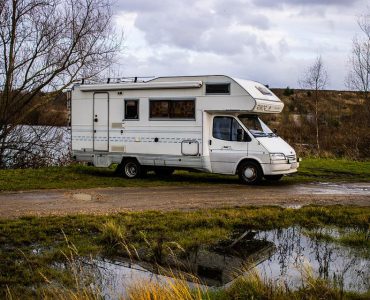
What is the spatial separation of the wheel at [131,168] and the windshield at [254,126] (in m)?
3.55

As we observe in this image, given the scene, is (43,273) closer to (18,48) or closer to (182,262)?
(182,262)

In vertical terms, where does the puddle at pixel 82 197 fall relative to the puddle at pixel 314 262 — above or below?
above

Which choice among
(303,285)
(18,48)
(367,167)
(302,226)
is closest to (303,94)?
(367,167)

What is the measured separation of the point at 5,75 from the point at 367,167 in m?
14.1

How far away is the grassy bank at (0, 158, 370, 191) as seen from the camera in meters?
15.0

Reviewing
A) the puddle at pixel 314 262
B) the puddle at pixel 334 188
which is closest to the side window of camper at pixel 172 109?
the puddle at pixel 334 188

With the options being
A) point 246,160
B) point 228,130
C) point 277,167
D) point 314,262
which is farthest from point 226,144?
point 314,262

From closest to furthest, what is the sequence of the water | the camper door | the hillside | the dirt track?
the dirt track < the camper door < the water < the hillside

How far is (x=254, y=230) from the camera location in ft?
31.4

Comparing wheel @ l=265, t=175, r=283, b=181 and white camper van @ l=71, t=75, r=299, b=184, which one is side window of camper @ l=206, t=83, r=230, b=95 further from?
wheel @ l=265, t=175, r=283, b=181

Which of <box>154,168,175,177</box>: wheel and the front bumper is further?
<box>154,168,175,177</box>: wheel

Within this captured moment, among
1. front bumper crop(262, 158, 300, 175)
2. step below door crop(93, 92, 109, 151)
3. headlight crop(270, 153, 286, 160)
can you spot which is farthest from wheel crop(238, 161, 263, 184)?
step below door crop(93, 92, 109, 151)

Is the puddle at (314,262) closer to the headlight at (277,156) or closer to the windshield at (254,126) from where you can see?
the headlight at (277,156)

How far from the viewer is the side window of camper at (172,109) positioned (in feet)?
51.2
